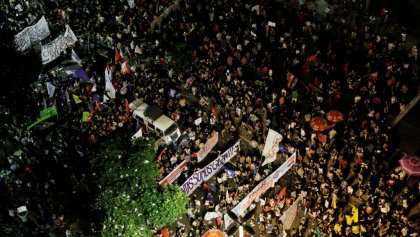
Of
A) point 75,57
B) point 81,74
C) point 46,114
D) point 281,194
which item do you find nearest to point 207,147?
point 281,194

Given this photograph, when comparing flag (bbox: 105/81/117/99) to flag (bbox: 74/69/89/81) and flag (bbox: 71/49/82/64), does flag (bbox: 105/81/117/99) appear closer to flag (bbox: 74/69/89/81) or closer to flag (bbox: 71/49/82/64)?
flag (bbox: 74/69/89/81)

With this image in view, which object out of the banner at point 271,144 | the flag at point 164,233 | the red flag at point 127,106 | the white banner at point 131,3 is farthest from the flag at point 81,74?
the banner at point 271,144

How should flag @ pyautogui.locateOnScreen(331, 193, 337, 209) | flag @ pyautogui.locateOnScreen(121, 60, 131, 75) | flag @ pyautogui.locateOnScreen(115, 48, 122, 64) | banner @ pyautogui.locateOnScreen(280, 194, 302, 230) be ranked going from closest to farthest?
banner @ pyautogui.locateOnScreen(280, 194, 302, 230) < flag @ pyautogui.locateOnScreen(331, 193, 337, 209) < flag @ pyautogui.locateOnScreen(121, 60, 131, 75) < flag @ pyautogui.locateOnScreen(115, 48, 122, 64)

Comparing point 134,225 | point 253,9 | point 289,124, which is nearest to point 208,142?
point 289,124

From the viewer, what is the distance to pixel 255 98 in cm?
2923

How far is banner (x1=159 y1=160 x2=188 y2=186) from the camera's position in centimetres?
2383

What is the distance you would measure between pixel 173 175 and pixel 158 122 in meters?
4.83

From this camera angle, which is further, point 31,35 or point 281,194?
point 31,35

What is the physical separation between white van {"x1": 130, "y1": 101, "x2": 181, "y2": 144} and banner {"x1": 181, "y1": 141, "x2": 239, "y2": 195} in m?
3.75

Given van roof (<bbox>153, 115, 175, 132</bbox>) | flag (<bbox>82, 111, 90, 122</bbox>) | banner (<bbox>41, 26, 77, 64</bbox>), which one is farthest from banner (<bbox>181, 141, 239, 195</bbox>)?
banner (<bbox>41, 26, 77, 64</bbox>)

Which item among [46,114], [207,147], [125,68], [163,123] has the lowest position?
[163,123]

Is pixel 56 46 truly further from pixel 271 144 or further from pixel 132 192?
pixel 271 144

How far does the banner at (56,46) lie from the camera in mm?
31453

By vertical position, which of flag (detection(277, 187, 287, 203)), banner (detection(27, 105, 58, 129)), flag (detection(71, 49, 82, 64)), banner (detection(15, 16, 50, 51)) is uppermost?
banner (detection(15, 16, 50, 51))
